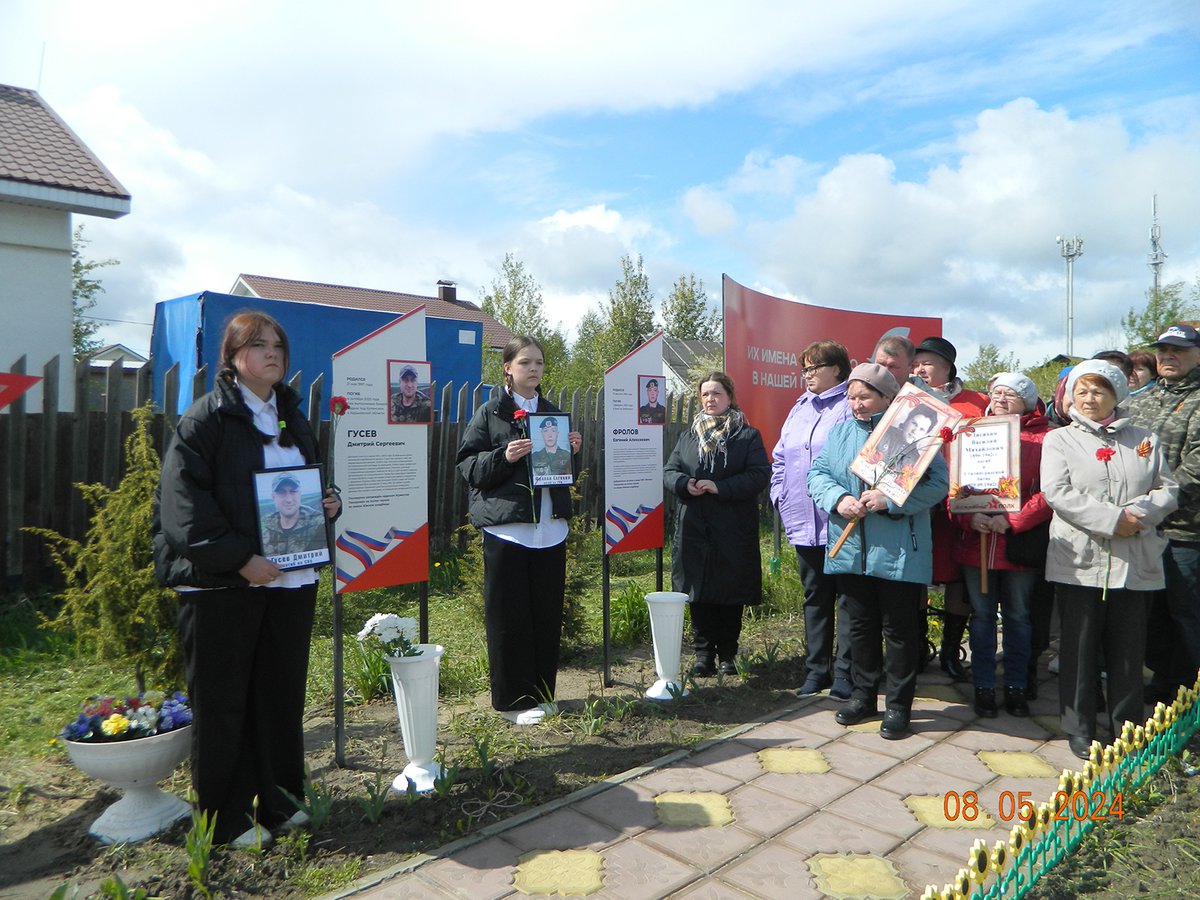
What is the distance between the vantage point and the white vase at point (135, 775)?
294 cm

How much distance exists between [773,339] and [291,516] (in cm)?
533

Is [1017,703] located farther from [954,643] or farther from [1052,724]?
[954,643]

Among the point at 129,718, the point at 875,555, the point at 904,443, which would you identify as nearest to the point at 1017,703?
the point at 875,555

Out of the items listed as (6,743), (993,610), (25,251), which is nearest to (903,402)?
(993,610)

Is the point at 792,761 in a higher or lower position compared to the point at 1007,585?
lower

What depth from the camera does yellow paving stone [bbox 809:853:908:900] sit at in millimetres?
2695

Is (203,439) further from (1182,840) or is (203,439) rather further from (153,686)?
(1182,840)

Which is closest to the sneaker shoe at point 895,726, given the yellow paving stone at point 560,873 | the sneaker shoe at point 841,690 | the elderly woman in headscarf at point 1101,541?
the sneaker shoe at point 841,690

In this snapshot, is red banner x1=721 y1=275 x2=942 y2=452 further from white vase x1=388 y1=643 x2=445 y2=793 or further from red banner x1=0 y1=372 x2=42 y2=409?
red banner x1=0 y1=372 x2=42 y2=409

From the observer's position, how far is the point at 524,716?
423cm

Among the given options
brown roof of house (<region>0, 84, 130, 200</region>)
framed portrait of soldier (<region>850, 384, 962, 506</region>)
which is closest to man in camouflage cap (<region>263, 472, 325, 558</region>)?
framed portrait of soldier (<region>850, 384, 962, 506</region>)

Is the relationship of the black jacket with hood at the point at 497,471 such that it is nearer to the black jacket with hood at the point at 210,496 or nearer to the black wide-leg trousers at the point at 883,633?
the black jacket with hood at the point at 210,496

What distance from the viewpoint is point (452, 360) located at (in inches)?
448
